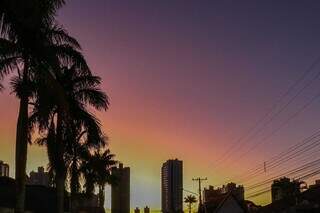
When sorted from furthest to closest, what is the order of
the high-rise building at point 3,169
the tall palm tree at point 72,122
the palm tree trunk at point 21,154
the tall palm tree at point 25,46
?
the high-rise building at point 3,169, the tall palm tree at point 72,122, the palm tree trunk at point 21,154, the tall palm tree at point 25,46

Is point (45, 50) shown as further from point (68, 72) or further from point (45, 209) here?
point (45, 209)

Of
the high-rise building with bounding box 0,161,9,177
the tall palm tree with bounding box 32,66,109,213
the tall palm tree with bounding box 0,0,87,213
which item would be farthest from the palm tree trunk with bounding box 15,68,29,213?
the high-rise building with bounding box 0,161,9,177

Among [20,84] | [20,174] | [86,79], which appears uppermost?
[86,79]

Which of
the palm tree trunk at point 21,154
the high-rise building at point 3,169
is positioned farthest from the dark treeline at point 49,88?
the high-rise building at point 3,169

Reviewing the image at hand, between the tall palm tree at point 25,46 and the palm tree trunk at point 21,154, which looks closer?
the tall palm tree at point 25,46

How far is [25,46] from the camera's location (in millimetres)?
21203

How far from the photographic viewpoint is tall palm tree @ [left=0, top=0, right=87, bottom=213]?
60.8 feet

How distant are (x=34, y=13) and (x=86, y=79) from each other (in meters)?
15.6

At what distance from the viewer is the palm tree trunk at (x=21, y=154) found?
74.9ft

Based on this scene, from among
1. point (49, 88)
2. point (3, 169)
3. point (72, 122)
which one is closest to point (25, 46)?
point (49, 88)

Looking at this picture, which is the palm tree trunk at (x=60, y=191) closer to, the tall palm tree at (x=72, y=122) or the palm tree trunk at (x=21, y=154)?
the tall palm tree at (x=72, y=122)

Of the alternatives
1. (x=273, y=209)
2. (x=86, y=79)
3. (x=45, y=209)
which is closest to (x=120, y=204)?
(x=273, y=209)

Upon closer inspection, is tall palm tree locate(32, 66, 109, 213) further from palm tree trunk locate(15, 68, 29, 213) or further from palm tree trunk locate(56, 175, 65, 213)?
palm tree trunk locate(15, 68, 29, 213)

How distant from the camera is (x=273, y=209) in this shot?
7300 centimetres
